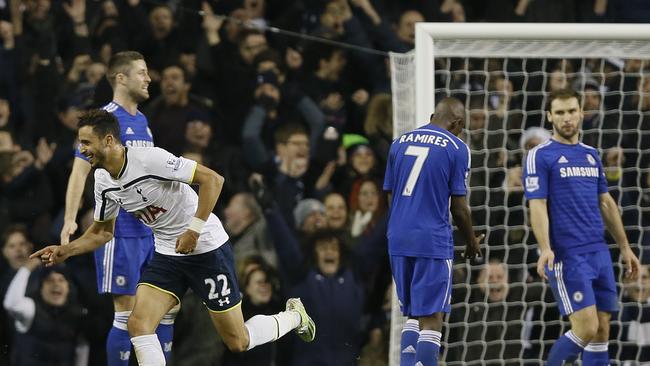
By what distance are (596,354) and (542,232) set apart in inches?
34.8

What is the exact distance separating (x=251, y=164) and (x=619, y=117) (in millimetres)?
2955

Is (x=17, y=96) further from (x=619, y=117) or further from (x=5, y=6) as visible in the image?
(x=619, y=117)

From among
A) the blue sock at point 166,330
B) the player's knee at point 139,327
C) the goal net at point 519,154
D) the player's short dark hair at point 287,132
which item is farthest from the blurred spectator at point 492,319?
the player's knee at point 139,327

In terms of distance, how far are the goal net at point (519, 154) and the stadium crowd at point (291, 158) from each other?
2cm

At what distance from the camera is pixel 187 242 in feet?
20.5

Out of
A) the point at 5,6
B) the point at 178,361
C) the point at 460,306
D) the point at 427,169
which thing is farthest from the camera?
the point at 5,6

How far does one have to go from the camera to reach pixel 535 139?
389 inches

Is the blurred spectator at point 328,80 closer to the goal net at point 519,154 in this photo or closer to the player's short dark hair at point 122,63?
the goal net at point 519,154

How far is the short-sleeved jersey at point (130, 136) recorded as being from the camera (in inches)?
296

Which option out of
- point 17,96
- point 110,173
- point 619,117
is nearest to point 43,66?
point 17,96

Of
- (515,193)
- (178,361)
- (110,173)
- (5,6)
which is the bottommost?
(178,361)

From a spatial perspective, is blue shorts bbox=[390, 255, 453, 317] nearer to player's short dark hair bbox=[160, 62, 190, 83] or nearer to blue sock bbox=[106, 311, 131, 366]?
blue sock bbox=[106, 311, 131, 366]

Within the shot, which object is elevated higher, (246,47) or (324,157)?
(246,47)

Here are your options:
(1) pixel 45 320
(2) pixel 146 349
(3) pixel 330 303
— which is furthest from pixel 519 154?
(2) pixel 146 349
